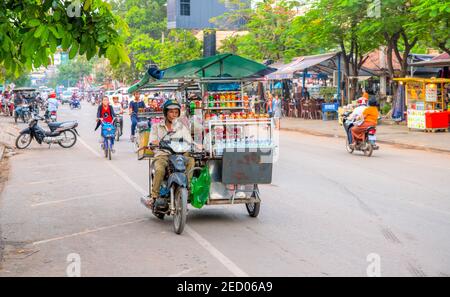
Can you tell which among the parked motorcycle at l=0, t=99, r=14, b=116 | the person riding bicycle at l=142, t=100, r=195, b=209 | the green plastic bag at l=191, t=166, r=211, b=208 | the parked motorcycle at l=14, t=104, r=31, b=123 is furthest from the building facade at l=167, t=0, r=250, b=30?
the green plastic bag at l=191, t=166, r=211, b=208

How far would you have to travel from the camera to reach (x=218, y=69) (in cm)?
1030

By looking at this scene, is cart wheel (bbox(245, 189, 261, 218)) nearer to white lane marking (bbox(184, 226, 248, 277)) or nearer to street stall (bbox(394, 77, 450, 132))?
white lane marking (bbox(184, 226, 248, 277))

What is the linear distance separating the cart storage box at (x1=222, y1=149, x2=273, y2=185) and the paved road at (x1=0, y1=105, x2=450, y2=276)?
2.00ft

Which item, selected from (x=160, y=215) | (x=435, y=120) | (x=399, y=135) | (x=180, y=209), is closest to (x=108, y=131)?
(x=160, y=215)

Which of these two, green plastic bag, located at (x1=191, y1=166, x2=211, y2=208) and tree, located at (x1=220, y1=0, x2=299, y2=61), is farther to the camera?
tree, located at (x1=220, y1=0, x2=299, y2=61)

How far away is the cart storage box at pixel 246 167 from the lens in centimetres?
904

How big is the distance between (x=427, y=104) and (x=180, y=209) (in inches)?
785

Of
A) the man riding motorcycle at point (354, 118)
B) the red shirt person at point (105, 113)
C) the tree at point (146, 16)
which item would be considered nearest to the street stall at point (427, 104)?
the man riding motorcycle at point (354, 118)

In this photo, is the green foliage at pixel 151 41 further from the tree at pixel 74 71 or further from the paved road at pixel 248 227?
the tree at pixel 74 71

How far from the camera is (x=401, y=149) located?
2120cm

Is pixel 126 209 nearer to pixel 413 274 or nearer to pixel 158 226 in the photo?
pixel 158 226

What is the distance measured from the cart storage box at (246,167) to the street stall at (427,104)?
18.4 metres

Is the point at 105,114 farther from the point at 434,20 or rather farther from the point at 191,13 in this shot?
the point at 191,13

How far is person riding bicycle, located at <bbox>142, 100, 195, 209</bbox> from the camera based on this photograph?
9141mm
